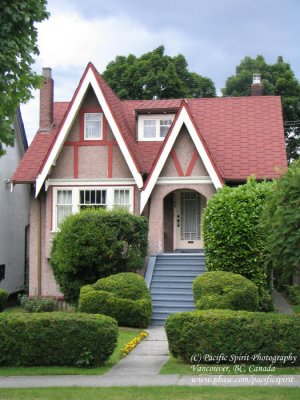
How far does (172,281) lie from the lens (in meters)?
20.6

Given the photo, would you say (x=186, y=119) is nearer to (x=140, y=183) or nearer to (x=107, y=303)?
(x=140, y=183)

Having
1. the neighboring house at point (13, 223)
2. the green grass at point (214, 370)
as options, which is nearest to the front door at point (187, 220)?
the neighboring house at point (13, 223)

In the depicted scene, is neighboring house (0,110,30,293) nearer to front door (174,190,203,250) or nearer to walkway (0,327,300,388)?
front door (174,190,203,250)

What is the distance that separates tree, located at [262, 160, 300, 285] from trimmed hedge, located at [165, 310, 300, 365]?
1.23 metres

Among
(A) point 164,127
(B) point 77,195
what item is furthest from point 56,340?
(A) point 164,127

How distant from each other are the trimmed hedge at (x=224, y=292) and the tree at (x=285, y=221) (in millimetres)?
2944

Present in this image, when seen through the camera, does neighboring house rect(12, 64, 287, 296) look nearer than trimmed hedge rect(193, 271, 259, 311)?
No

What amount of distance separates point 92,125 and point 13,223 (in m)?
6.58

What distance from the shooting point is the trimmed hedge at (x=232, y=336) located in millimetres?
11797

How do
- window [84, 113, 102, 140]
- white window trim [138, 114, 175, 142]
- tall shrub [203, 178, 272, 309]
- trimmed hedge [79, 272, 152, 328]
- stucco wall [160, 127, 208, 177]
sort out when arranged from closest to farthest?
1. trimmed hedge [79, 272, 152, 328]
2. tall shrub [203, 178, 272, 309]
3. stucco wall [160, 127, 208, 177]
4. window [84, 113, 102, 140]
5. white window trim [138, 114, 175, 142]

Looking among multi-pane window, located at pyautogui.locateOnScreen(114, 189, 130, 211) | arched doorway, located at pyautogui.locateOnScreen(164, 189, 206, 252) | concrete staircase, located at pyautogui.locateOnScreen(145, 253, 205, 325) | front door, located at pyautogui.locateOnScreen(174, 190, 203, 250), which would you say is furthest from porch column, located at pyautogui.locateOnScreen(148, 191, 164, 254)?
front door, located at pyautogui.locateOnScreen(174, 190, 203, 250)

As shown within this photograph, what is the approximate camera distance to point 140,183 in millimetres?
22250

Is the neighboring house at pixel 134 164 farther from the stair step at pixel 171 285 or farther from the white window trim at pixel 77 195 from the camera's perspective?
the stair step at pixel 171 285

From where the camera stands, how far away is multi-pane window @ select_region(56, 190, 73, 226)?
23.4 metres
